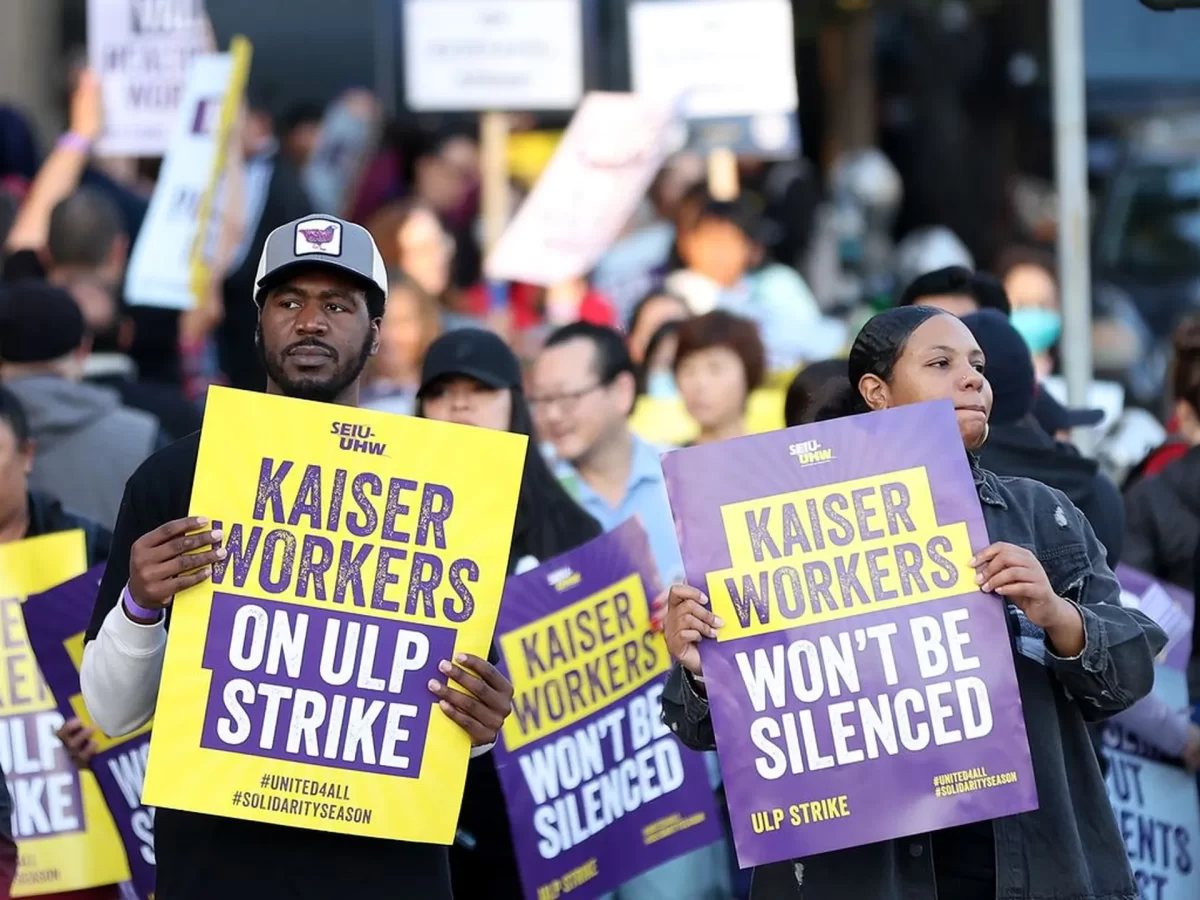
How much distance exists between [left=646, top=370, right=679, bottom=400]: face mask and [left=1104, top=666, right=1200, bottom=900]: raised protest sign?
131 inches

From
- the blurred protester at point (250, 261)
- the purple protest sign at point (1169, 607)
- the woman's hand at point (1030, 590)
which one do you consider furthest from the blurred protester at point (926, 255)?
the woman's hand at point (1030, 590)

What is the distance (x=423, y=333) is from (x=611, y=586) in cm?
341

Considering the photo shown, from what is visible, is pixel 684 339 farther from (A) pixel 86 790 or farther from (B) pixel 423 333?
(A) pixel 86 790

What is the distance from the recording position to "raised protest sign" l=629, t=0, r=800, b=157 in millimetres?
10367

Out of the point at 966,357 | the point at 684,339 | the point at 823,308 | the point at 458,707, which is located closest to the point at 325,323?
the point at 458,707

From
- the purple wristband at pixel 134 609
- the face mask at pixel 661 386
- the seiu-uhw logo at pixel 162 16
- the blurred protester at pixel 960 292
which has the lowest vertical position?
the purple wristband at pixel 134 609

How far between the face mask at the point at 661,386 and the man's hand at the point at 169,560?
5077 millimetres

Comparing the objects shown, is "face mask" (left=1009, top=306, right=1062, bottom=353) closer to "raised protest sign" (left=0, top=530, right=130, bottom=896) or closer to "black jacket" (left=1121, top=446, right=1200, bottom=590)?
"black jacket" (left=1121, top=446, right=1200, bottom=590)

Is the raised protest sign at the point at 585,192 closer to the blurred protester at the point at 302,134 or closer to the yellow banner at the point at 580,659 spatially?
the yellow banner at the point at 580,659

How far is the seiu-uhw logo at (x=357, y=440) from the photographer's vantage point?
4.24m

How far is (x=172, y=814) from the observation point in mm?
4254

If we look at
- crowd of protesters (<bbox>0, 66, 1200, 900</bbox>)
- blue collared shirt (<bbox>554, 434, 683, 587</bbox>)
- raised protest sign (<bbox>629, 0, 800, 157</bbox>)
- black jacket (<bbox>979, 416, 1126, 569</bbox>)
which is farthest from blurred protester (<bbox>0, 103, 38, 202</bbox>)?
black jacket (<bbox>979, 416, 1126, 569</bbox>)

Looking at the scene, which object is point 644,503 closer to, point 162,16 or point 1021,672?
point 1021,672

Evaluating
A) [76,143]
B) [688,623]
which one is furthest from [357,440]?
[76,143]
